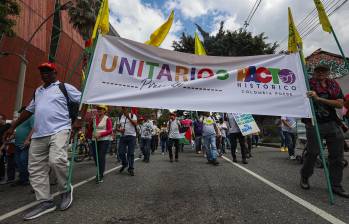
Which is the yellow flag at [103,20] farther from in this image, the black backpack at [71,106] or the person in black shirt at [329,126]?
the person in black shirt at [329,126]

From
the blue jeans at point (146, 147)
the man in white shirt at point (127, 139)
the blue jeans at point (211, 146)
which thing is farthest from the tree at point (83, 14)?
the man in white shirt at point (127, 139)

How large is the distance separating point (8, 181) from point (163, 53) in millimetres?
4448

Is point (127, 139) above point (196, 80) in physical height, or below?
below

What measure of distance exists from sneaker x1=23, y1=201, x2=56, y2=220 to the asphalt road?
3.3 inches

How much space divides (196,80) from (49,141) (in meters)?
2.27

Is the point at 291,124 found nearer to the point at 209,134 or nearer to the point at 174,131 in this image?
the point at 209,134

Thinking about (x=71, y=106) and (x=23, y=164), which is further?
(x=23, y=164)

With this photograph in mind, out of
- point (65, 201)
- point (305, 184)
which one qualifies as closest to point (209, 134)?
point (305, 184)

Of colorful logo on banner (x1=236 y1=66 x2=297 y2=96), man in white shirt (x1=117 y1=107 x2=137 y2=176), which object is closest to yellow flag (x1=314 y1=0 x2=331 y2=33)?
colorful logo on banner (x1=236 y1=66 x2=297 y2=96)

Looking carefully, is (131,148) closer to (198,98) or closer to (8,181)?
(8,181)

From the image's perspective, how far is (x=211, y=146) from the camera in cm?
993

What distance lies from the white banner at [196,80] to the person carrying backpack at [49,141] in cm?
62

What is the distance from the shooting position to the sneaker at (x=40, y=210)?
3744 millimetres

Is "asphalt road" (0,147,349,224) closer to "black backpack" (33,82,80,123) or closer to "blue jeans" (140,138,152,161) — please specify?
"black backpack" (33,82,80,123)
